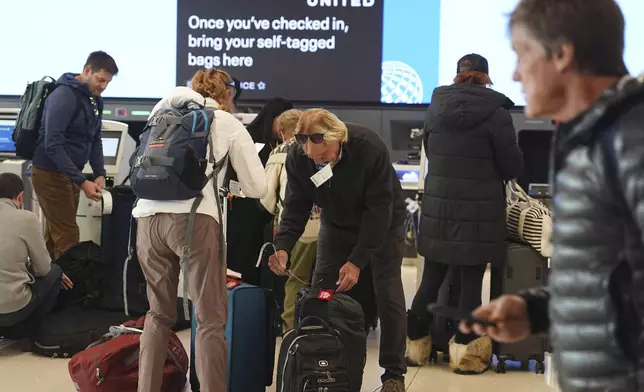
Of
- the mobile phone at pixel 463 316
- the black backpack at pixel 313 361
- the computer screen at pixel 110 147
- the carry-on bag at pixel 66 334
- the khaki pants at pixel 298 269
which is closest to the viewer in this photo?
the mobile phone at pixel 463 316

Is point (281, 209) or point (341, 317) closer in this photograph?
point (341, 317)

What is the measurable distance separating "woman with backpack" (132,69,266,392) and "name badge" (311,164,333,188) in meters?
0.19

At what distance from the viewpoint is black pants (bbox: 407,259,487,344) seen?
4.05m

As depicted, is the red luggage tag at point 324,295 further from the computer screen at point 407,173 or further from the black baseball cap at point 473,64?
the computer screen at point 407,173

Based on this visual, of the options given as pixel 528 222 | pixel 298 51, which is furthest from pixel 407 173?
pixel 528 222

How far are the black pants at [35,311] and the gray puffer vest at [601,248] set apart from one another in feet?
11.5

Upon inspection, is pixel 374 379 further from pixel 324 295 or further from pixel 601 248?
pixel 601 248

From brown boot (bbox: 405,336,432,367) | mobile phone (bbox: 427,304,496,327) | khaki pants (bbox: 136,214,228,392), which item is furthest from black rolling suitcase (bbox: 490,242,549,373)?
mobile phone (bbox: 427,304,496,327)

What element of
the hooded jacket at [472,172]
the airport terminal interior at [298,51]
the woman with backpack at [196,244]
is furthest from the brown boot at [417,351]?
the airport terminal interior at [298,51]

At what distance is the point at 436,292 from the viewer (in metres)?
4.15

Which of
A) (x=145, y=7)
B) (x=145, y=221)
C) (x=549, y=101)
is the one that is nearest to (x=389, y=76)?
(x=145, y=7)

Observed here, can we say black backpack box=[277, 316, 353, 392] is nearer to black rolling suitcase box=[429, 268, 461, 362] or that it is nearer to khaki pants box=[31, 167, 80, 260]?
black rolling suitcase box=[429, 268, 461, 362]

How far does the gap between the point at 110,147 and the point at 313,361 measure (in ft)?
10.3

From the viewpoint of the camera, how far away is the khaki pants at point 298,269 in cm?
439
